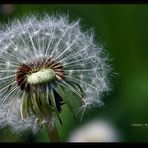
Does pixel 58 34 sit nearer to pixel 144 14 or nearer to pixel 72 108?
pixel 72 108

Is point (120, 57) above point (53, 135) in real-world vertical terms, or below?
above

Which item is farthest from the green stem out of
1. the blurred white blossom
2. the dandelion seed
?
the blurred white blossom

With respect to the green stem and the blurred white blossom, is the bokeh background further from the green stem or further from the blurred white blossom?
the green stem

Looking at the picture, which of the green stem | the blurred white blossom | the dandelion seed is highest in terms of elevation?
the dandelion seed

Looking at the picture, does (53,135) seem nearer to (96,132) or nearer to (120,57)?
(96,132)

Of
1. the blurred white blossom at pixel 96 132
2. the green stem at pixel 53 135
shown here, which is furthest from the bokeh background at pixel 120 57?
the green stem at pixel 53 135

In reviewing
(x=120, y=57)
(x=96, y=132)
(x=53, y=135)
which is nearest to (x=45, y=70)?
(x=53, y=135)

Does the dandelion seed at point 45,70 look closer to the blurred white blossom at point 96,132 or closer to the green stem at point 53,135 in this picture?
the green stem at point 53,135
